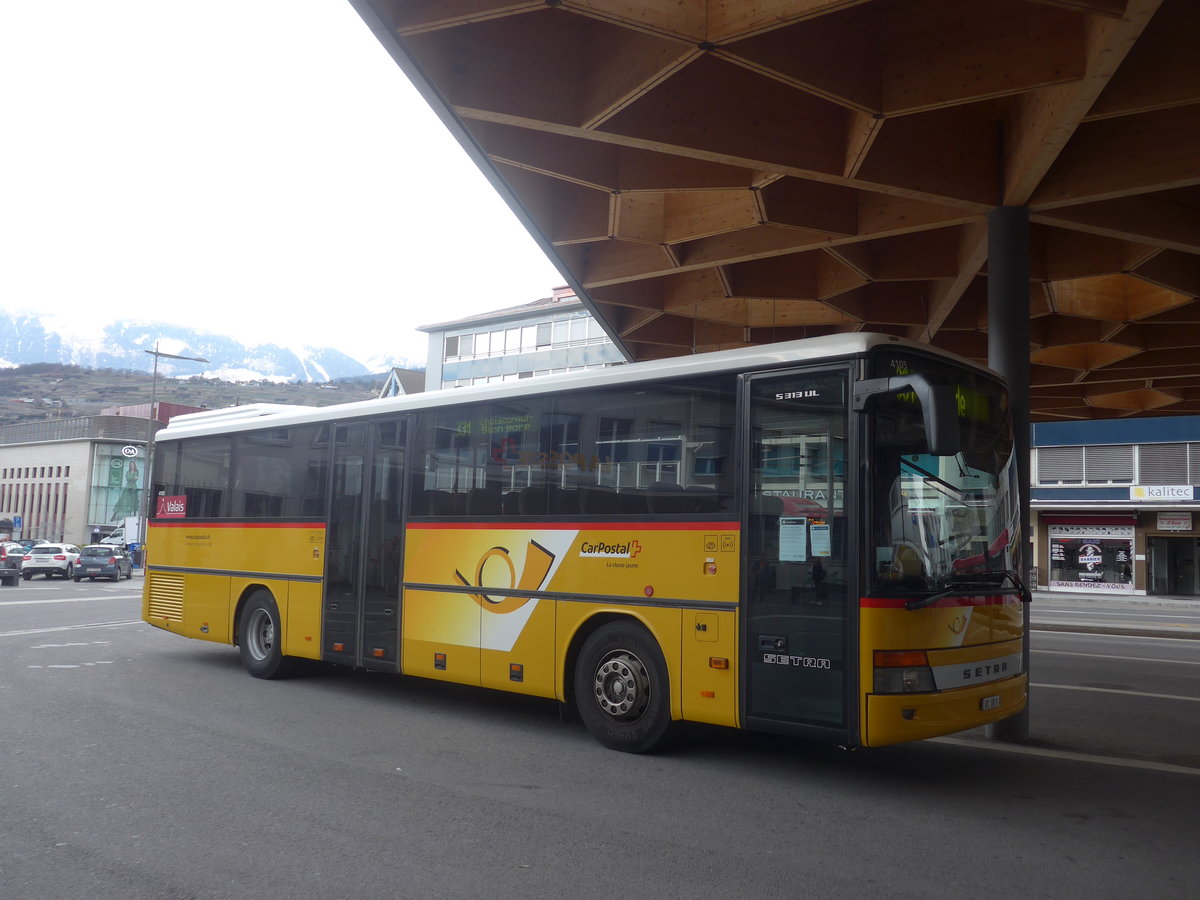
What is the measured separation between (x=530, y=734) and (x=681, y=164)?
6.14 metres

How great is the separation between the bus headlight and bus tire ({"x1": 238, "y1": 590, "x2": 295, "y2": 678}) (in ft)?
25.1

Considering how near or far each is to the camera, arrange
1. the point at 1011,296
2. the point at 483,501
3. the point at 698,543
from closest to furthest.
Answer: the point at 698,543 < the point at 483,501 < the point at 1011,296

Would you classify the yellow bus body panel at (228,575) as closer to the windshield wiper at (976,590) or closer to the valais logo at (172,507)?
the valais logo at (172,507)

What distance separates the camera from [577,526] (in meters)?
8.53

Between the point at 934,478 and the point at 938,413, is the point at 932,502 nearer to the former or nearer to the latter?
the point at 934,478

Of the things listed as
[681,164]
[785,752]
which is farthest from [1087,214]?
[785,752]

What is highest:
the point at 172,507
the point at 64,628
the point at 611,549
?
the point at 172,507

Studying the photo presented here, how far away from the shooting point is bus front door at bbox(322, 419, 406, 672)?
10273mm

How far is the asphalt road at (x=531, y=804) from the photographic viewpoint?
5.02 meters

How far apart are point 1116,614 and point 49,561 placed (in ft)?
132

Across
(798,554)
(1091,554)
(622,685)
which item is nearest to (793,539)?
(798,554)

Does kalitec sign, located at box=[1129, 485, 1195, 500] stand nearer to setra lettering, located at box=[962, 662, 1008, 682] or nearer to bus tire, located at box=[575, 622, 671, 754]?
setra lettering, located at box=[962, 662, 1008, 682]

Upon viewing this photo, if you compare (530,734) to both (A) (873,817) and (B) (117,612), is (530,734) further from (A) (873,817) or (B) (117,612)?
(B) (117,612)

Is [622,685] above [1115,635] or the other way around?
above
